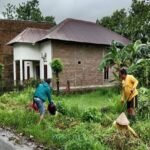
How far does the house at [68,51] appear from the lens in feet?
113

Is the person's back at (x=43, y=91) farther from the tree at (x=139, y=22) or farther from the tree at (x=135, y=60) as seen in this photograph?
the tree at (x=139, y=22)

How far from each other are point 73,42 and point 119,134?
2540cm

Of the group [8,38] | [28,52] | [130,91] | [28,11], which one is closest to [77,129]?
[130,91]

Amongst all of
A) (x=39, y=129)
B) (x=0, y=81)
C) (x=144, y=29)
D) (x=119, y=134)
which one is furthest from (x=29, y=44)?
(x=119, y=134)

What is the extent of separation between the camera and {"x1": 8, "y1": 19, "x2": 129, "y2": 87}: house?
113 ft

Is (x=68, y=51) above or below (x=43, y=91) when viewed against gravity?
above

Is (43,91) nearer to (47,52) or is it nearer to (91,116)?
(91,116)

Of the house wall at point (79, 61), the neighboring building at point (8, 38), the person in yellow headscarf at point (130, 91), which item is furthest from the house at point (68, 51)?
the person in yellow headscarf at point (130, 91)

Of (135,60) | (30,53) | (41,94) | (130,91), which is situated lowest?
(41,94)

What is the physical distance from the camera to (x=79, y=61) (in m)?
35.5

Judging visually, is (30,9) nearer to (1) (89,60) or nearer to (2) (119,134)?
(1) (89,60)

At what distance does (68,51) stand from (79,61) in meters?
1.43

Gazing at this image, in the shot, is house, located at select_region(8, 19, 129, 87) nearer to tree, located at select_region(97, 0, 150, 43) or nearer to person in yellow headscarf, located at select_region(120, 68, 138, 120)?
tree, located at select_region(97, 0, 150, 43)

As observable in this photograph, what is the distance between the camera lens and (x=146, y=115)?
12930 millimetres
